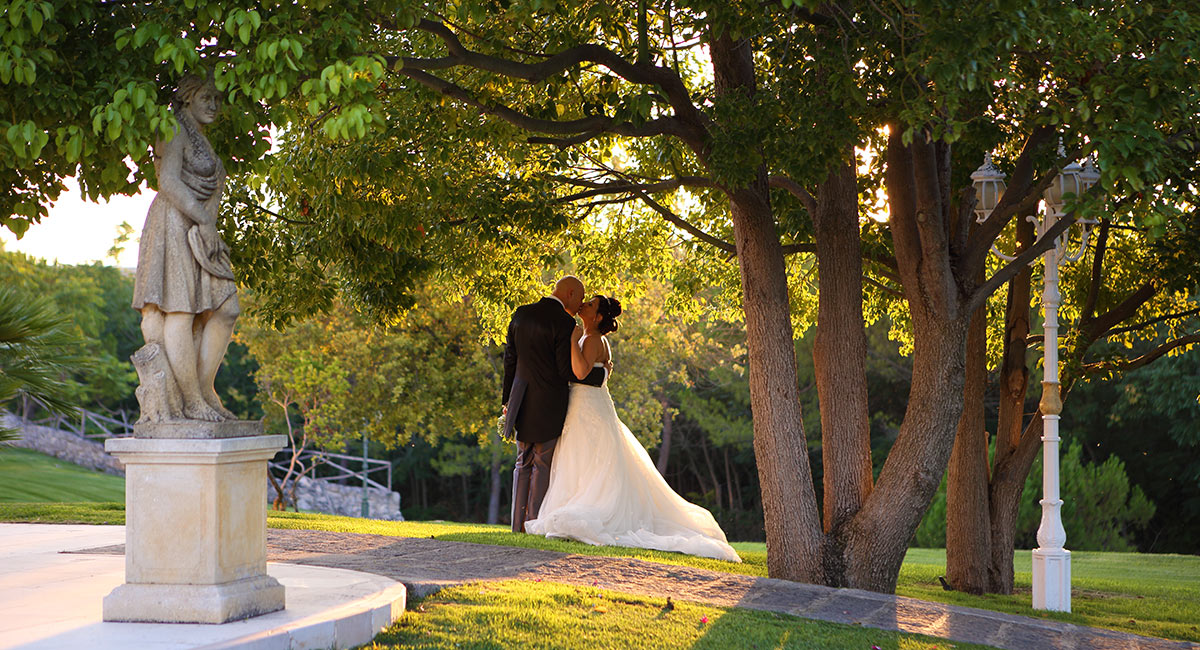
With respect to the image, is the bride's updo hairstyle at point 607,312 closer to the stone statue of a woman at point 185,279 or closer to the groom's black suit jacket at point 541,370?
the groom's black suit jacket at point 541,370

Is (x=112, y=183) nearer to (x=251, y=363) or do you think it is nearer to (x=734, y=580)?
(x=734, y=580)

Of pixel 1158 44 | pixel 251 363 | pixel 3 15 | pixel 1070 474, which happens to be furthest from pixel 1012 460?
pixel 251 363

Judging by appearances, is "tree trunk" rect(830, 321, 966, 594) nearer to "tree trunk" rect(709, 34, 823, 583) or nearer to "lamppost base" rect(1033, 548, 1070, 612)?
"tree trunk" rect(709, 34, 823, 583)

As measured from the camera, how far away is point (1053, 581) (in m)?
9.88

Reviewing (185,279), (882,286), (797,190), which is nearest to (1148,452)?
(882,286)

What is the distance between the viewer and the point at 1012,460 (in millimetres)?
11922

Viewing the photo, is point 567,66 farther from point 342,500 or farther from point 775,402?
point 342,500

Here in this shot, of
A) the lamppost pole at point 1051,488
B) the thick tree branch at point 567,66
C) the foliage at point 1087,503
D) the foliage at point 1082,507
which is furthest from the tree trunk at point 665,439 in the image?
the thick tree branch at point 567,66

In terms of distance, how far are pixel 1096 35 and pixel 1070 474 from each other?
755 inches

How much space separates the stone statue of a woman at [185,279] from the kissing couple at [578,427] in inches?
188

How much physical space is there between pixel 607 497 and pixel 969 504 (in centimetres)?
413

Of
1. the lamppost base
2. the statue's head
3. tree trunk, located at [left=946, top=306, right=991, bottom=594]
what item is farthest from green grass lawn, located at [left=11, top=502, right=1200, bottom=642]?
the statue's head

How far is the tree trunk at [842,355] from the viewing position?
31.4ft

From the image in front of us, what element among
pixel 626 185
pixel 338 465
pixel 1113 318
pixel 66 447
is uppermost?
pixel 626 185
